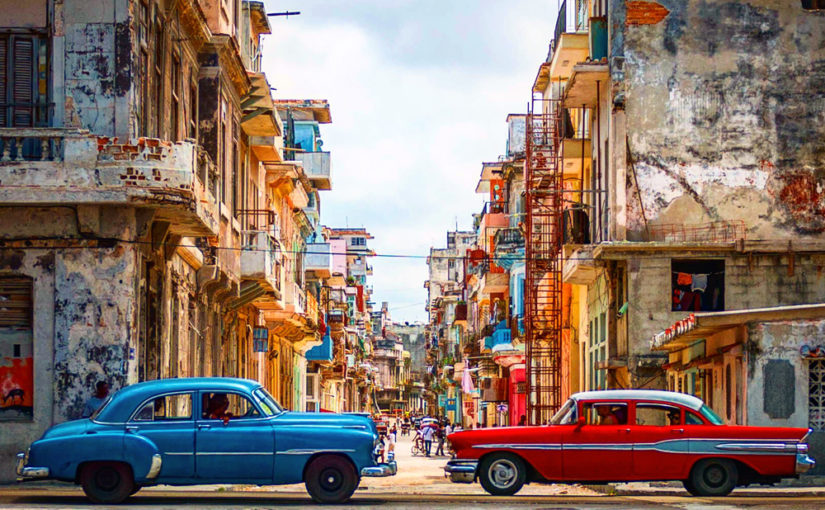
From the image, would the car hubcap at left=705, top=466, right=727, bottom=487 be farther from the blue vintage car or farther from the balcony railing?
the balcony railing

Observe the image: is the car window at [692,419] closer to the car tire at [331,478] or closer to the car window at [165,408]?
the car tire at [331,478]

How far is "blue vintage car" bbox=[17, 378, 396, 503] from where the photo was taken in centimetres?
1603

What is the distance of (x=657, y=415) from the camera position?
18.4 metres

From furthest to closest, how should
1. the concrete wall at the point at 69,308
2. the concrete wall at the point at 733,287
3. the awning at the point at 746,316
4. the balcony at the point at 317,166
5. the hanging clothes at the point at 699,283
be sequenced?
the balcony at the point at 317,166, the hanging clothes at the point at 699,283, the concrete wall at the point at 733,287, the awning at the point at 746,316, the concrete wall at the point at 69,308

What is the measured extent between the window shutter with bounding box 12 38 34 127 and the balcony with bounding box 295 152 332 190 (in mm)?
35752

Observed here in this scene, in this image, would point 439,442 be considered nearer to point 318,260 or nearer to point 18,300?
point 318,260

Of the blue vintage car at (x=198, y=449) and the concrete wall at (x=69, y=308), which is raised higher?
the concrete wall at (x=69, y=308)

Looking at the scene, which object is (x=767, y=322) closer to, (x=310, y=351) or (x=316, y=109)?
(x=316, y=109)

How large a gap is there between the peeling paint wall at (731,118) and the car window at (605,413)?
13.3m

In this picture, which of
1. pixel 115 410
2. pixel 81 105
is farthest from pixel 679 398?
pixel 81 105

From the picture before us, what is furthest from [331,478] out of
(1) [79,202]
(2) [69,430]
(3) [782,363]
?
(3) [782,363]

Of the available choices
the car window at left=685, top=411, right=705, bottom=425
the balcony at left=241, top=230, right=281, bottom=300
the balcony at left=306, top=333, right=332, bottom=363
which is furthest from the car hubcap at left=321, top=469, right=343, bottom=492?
the balcony at left=306, top=333, right=332, bottom=363

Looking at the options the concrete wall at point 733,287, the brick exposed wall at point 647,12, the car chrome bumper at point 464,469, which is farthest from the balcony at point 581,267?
the car chrome bumper at point 464,469

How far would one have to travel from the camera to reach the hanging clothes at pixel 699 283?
102 feet
